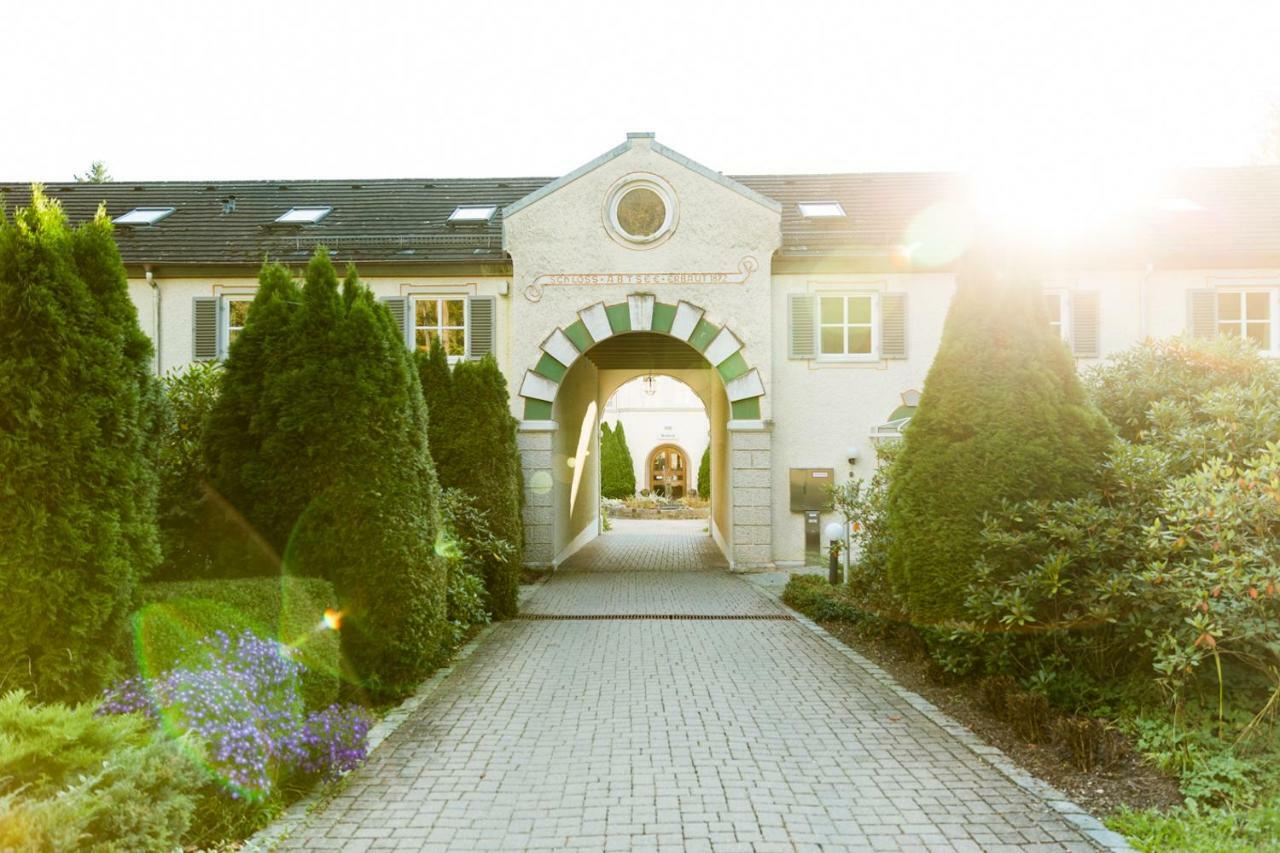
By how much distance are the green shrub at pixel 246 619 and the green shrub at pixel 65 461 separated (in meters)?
0.21

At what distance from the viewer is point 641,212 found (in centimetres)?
1775

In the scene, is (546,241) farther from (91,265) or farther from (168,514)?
(91,265)

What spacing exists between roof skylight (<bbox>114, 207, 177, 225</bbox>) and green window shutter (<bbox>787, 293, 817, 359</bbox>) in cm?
1355

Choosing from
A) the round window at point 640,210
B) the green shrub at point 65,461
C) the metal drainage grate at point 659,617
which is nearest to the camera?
the green shrub at point 65,461

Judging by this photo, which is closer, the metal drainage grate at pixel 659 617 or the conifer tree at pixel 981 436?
the conifer tree at pixel 981 436

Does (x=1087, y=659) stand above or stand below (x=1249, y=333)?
below

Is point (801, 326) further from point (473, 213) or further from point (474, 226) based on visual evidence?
point (473, 213)

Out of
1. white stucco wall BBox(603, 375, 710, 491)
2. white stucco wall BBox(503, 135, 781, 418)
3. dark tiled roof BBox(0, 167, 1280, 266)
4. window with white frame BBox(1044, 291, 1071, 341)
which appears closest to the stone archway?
white stucco wall BBox(503, 135, 781, 418)

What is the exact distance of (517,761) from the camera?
6.12m

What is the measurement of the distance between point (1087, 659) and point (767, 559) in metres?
10.7

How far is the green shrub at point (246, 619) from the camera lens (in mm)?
5516

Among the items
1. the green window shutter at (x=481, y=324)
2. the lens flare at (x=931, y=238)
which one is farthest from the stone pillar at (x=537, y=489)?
the lens flare at (x=931, y=238)

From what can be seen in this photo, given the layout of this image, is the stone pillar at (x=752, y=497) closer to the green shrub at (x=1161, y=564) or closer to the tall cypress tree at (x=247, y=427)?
the green shrub at (x=1161, y=564)

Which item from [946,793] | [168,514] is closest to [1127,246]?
[946,793]
